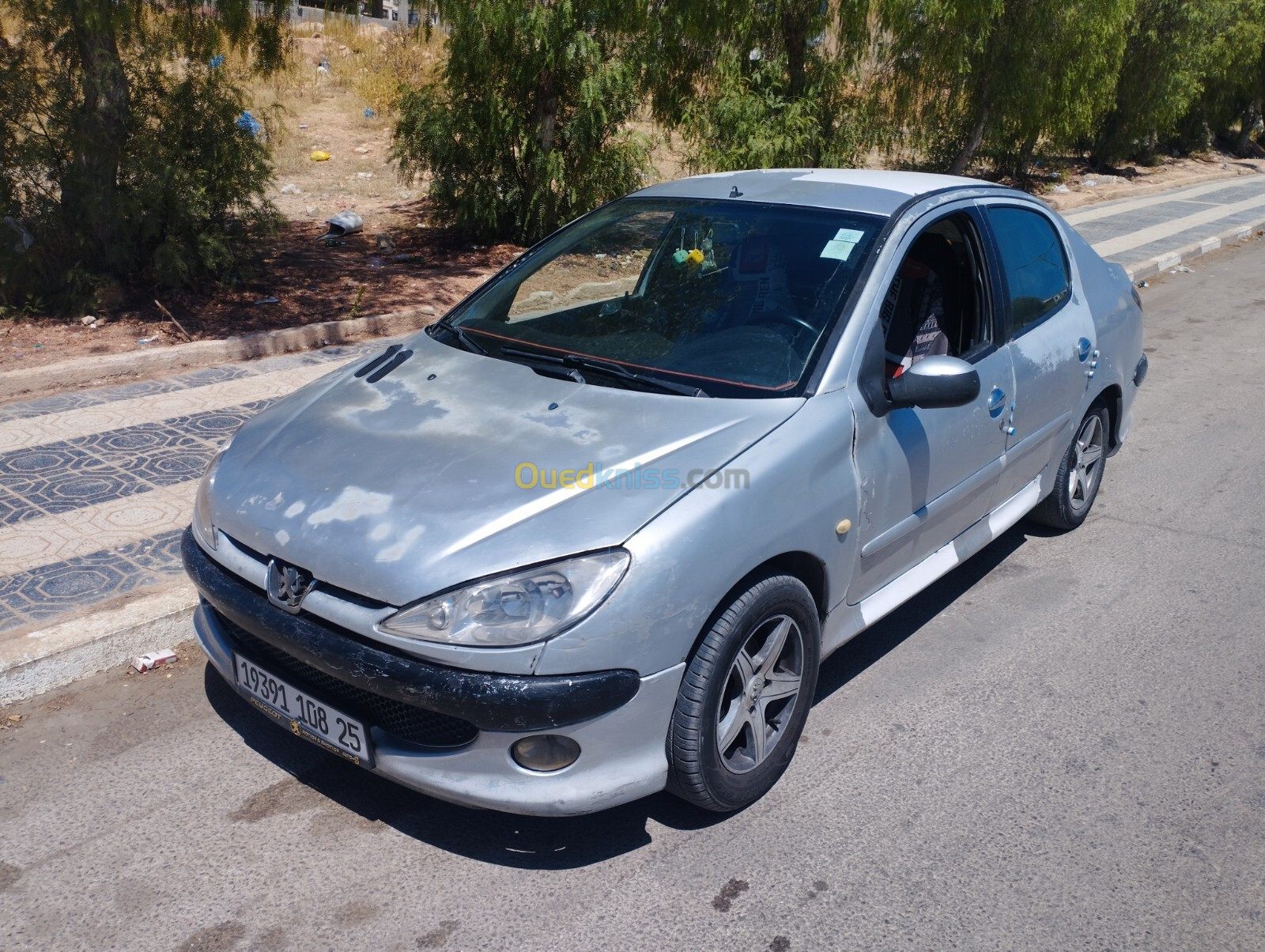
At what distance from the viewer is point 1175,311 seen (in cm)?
1126

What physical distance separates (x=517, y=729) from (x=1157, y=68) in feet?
80.4

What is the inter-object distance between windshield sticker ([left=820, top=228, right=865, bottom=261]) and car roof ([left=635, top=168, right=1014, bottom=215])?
0.45 ft

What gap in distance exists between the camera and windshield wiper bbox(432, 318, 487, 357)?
395 cm

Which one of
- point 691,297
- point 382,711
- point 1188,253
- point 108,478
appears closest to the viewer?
point 382,711

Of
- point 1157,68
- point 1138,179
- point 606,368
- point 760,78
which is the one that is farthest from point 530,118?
point 1138,179

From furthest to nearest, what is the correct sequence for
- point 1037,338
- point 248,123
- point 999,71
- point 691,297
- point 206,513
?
point 999,71 → point 248,123 → point 1037,338 → point 691,297 → point 206,513

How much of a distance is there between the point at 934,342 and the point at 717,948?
2.51 m

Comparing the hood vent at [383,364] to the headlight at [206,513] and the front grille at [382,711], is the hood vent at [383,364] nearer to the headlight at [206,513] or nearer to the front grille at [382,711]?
the headlight at [206,513]

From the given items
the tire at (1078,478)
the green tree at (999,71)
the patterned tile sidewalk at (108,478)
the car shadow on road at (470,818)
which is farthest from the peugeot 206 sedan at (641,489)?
the green tree at (999,71)

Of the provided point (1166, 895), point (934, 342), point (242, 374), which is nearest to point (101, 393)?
point (242, 374)

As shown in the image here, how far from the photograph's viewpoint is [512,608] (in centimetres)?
271

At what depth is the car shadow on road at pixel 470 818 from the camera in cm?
312

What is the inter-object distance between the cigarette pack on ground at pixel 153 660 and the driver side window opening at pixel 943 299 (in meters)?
3.01

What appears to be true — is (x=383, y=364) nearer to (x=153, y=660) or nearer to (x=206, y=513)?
(x=206, y=513)
